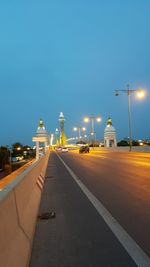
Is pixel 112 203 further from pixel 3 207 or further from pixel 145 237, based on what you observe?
pixel 3 207

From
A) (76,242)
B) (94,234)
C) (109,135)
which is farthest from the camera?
(109,135)

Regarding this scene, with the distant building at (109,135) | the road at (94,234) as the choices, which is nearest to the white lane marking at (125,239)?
the road at (94,234)

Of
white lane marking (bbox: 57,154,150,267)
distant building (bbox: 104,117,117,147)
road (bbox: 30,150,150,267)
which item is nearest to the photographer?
white lane marking (bbox: 57,154,150,267)

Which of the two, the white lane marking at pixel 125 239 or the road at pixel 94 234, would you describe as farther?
the road at pixel 94 234

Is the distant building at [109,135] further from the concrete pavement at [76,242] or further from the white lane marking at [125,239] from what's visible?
the concrete pavement at [76,242]

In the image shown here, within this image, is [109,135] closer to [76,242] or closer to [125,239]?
[125,239]

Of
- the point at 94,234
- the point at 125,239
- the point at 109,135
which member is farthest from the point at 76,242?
the point at 109,135

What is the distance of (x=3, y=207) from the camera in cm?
531

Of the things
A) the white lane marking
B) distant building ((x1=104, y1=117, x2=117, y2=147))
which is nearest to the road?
the white lane marking

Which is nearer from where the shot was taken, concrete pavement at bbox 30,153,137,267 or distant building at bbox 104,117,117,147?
concrete pavement at bbox 30,153,137,267

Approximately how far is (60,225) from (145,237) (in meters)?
2.17

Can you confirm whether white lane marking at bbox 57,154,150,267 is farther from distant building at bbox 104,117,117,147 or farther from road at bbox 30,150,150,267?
distant building at bbox 104,117,117,147

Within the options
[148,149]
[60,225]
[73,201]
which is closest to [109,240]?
[60,225]

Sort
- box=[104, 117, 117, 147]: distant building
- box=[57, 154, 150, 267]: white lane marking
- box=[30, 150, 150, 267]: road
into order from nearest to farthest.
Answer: box=[57, 154, 150, 267]: white lane marking → box=[30, 150, 150, 267]: road → box=[104, 117, 117, 147]: distant building
